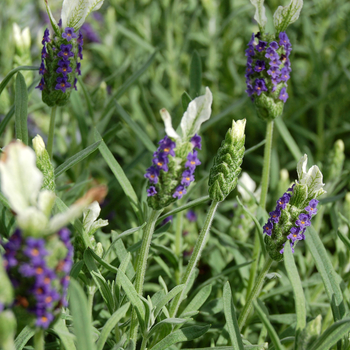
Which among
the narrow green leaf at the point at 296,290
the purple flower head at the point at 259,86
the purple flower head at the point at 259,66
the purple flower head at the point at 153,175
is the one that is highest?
the purple flower head at the point at 259,66

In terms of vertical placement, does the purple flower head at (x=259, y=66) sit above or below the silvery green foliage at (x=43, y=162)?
below

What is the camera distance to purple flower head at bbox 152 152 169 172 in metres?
1.15

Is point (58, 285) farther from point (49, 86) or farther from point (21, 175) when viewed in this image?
point (49, 86)

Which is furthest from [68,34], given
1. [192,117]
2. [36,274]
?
[36,274]

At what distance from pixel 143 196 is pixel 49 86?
582 millimetres

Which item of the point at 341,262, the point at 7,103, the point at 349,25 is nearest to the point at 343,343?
the point at 341,262

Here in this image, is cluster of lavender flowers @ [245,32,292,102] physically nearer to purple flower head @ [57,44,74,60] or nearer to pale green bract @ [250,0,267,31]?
pale green bract @ [250,0,267,31]

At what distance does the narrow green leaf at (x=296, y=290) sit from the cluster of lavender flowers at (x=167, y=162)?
44 centimetres

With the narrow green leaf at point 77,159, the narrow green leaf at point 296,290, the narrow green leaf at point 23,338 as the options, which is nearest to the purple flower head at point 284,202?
the narrow green leaf at point 296,290

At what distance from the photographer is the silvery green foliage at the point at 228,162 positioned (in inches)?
51.2

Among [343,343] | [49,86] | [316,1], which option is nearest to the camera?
[343,343]

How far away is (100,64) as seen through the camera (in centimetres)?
375

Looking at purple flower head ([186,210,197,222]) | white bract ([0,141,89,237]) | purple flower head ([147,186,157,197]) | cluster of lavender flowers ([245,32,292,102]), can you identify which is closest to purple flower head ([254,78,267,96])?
cluster of lavender flowers ([245,32,292,102])

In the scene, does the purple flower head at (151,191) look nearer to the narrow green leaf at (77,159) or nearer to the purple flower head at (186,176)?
Result: the purple flower head at (186,176)
